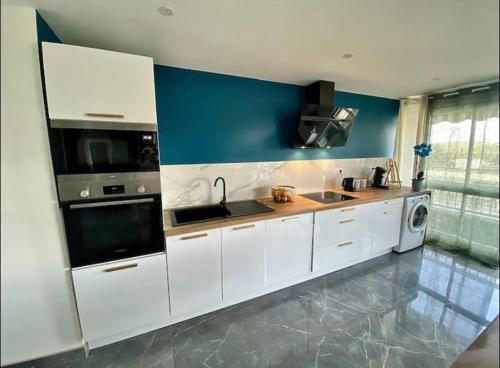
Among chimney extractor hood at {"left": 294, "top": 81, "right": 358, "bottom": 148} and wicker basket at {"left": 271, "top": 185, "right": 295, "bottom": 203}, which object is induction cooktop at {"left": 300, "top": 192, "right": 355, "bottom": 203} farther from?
chimney extractor hood at {"left": 294, "top": 81, "right": 358, "bottom": 148}

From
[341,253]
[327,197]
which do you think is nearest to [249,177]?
[327,197]

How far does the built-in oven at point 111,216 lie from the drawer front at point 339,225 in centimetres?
157

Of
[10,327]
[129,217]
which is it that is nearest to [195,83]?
[129,217]

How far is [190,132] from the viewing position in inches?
86.9

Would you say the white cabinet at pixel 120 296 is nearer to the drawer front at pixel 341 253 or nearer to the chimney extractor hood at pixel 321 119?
the drawer front at pixel 341 253

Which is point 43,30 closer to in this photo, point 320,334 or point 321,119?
point 321,119

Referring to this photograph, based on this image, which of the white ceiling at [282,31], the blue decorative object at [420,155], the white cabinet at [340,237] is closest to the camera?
the blue decorative object at [420,155]

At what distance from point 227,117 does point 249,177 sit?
72 cm

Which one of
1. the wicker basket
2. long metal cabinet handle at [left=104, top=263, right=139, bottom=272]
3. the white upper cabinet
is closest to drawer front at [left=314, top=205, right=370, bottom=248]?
the wicker basket

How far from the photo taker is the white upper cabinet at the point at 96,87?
4.10ft

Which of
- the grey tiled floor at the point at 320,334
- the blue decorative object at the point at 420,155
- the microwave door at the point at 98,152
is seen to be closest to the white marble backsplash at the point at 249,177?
the microwave door at the point at 98,152

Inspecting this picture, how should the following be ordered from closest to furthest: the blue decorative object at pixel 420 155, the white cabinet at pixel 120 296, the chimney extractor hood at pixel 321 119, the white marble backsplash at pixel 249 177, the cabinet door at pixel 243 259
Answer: the blue decorative object at pixel 420 155, the white cabinet at pixel 120 296, the cabinet door at pixel 243 259, the white marble backsplash at pixel 249 177, the chimney extractor hood at pixel 321 119

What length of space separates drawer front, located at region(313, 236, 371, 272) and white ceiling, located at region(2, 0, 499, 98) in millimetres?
1670

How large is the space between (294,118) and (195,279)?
6.98 feet
